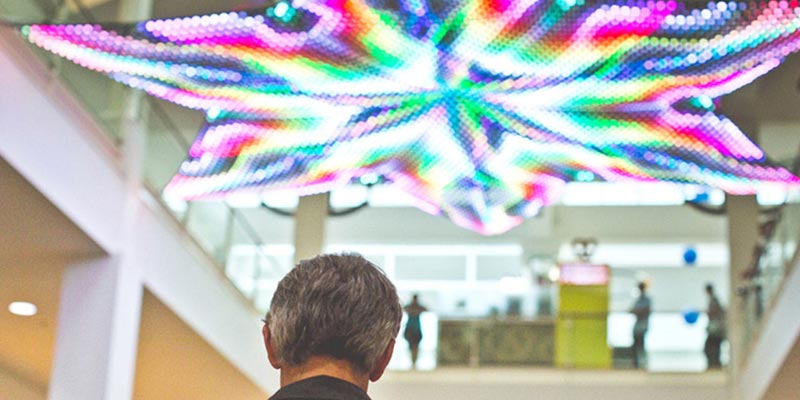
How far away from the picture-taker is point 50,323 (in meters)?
13.8

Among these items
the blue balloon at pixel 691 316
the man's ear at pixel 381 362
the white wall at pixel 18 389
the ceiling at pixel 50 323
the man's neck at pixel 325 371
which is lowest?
the man's neck at pixel 325 371

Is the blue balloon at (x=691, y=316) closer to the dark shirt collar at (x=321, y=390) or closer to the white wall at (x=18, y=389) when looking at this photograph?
Answer: the white wall at (x=18, y=389)

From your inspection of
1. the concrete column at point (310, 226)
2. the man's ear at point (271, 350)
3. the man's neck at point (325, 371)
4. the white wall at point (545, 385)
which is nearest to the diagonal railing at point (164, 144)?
the concrete column at point (310, 226)

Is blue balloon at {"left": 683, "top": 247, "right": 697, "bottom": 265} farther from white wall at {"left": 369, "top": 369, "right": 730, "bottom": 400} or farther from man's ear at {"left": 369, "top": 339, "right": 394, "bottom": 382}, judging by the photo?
man's ear at {"left": 369, "top": 339, "right": 394, "bottom": 382}

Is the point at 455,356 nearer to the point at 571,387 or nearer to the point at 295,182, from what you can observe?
the point at 571,387

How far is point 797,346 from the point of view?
13.0 m

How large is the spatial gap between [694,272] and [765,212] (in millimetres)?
5743

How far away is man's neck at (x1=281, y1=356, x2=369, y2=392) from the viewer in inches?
74.4

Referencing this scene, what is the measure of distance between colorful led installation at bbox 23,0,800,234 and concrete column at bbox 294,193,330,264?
8.65 meters

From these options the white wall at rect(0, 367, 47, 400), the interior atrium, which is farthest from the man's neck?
the white wall at rect(0, 367, 47, 400)

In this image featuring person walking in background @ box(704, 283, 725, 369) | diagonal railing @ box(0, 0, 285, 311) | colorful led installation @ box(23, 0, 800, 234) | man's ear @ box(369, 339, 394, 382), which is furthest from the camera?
person walking in background @ box(704, 283, 725, 369)

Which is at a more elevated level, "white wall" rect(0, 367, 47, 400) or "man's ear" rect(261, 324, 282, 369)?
"white wall" rect(0, 367, 47, 400)

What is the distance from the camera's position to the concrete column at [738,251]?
60.1ft

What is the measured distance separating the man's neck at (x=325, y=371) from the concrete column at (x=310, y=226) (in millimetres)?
17402
